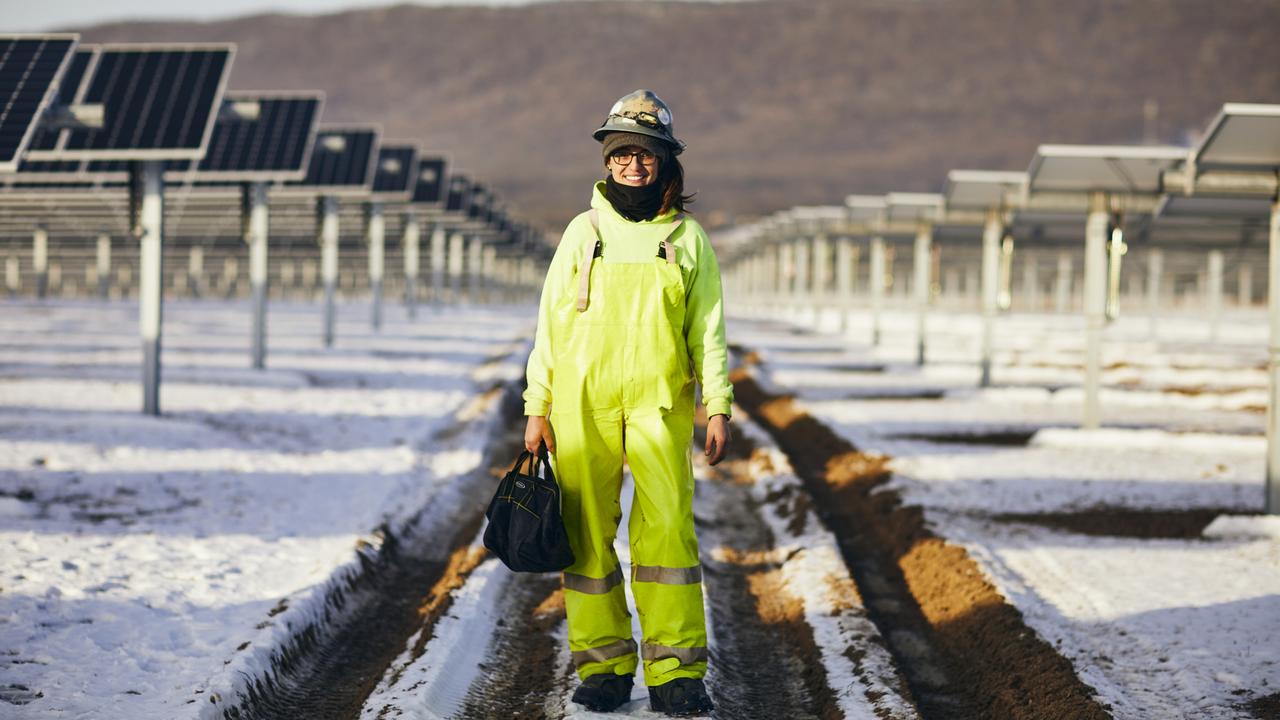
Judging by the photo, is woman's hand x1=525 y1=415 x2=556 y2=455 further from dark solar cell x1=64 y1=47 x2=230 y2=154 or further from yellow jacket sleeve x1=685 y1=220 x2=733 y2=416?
dark solar cell x1=64 y1=47 x2=230 y2=154

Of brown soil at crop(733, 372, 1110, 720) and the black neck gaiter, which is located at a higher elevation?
the black neck gaiter

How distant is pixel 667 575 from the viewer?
564 centimetres

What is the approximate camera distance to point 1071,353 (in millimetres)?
35219

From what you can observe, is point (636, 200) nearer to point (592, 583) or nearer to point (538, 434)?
point (538, 434)

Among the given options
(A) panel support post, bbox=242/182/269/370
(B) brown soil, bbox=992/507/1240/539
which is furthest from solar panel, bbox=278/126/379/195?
(B) brown soil, bbox=992/507/1240/539

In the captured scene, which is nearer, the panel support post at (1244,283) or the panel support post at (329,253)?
the panel support post at (329,253)

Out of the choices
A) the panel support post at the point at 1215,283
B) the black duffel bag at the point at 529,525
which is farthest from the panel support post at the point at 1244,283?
the black duffel bag at the point at 529,525

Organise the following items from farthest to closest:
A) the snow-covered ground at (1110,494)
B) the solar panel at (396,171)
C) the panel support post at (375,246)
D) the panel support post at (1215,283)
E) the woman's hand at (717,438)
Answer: the panel support post at (1215,283), the solar panel at (396,171), the panel support post at (375,246), the snow-covered ground at (1110,494), the woman's hand at (717,438)

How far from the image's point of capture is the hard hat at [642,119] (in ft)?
18.7

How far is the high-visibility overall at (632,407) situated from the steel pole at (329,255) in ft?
66.8

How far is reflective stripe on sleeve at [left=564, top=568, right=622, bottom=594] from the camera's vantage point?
18.9ft

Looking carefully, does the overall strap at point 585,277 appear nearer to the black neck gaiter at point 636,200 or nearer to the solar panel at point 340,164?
the black neck gaiter at point 636,200

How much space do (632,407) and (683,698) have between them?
1.18m

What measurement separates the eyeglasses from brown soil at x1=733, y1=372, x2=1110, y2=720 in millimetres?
2753
